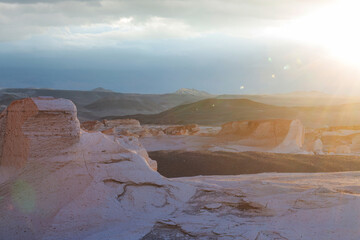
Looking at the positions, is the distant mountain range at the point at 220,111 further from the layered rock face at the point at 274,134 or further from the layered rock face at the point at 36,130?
the layered rock face at the point at 36,130

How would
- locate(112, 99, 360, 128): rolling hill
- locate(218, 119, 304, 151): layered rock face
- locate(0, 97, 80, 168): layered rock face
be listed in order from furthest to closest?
locate(112, 99, 360, 128): rolling hill → locate(218, 119, 304, 151): layered rock face → locate(0, 97, 80, 168): layered rock face

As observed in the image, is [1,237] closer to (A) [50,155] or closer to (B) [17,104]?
(A) [50,155]

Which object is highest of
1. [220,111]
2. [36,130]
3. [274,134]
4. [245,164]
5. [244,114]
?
[220,111]

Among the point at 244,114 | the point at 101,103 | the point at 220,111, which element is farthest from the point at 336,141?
the point at 101,103

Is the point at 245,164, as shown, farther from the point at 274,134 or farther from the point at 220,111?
the point at 220,111

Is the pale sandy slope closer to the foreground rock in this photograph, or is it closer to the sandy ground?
the foreground rock

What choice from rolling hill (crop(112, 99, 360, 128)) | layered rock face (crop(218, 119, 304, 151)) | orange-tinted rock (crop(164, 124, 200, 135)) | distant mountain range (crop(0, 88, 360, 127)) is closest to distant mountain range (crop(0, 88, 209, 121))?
distant mountain range (crop(0, 88, 360, 127))

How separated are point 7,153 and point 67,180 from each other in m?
1.08

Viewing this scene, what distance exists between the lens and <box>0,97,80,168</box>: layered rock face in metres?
4.64

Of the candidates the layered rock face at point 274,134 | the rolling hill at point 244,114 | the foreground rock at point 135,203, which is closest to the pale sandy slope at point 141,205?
the foreground rock at point 135,203

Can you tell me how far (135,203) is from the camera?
448cm

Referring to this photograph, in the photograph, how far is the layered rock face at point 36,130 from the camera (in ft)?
15.2

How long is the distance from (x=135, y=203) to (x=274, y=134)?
34.9 feet

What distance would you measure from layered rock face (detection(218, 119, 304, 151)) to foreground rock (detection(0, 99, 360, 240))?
8.75 m
